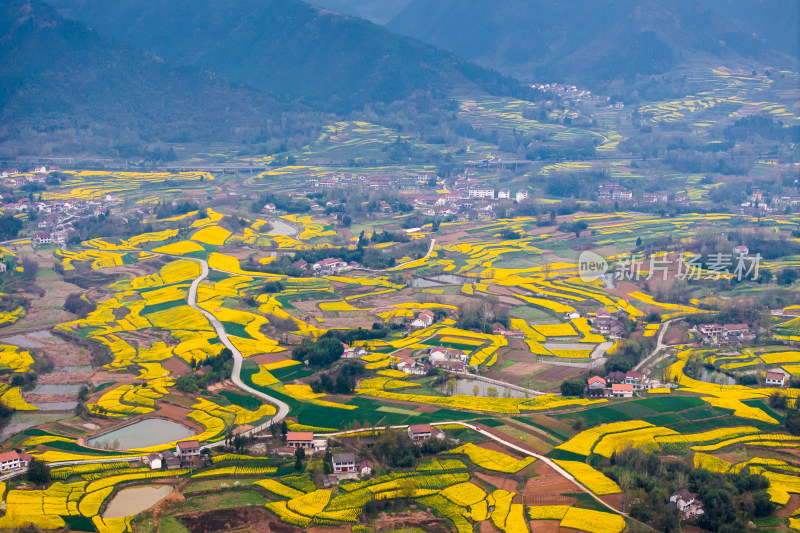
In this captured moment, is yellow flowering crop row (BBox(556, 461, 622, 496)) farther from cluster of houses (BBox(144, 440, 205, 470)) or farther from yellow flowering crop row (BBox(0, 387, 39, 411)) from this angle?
yellow flowering crop row (BBox(0, 387, 39, 411))

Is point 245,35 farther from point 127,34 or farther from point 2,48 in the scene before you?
point 2,48

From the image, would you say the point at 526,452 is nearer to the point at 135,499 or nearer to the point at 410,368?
the point at 410,368

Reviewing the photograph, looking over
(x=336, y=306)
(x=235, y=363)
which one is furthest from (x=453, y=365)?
(x=336, y=306)

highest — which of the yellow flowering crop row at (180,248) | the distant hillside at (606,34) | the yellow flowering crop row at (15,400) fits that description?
the distant hillside at (606,34)

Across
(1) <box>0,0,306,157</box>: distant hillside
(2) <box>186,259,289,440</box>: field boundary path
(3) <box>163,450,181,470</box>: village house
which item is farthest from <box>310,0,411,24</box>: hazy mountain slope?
(3) <box>163,450,181,470</box>: village house

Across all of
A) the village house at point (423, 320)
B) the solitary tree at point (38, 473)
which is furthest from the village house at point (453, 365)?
the solitary tree at point (38, 473)

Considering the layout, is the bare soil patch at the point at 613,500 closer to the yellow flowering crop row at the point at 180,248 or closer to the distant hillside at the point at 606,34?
the yellow flowering crop row at the point at 180,248

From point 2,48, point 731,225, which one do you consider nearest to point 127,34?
point 2,48
